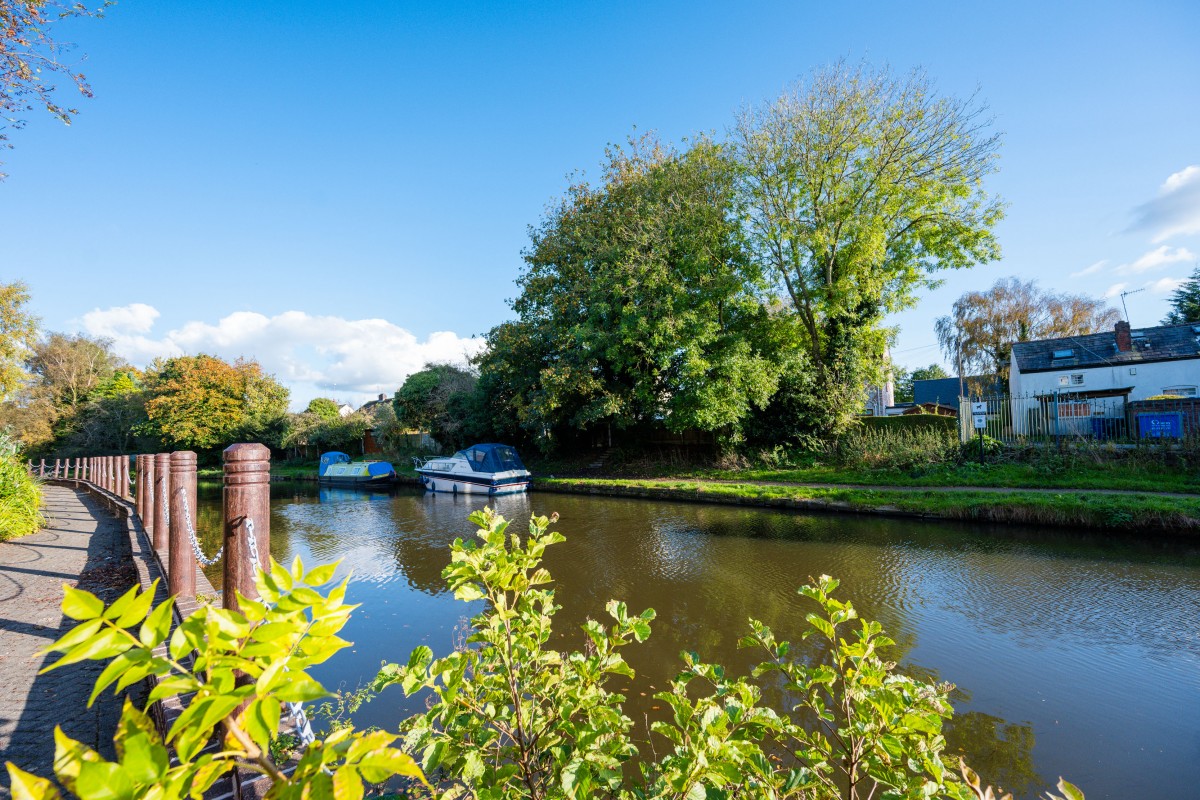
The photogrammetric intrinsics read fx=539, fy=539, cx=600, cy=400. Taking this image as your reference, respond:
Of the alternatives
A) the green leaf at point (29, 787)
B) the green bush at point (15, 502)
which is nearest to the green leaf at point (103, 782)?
the green leaf at point (29, 787)

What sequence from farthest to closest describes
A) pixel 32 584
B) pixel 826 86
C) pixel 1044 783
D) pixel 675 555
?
pixel 826 86 < pixel 675 555 < pixel 32 584 < pixel 1044 783

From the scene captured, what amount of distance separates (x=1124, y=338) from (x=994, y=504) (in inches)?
756

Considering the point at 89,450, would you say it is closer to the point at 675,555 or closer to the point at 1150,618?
the point at 675,555

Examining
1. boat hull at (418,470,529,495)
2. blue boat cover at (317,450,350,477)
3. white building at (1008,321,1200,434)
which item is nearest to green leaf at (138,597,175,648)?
boat hull at (418,470,529,495)

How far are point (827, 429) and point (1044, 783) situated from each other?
14.4 m

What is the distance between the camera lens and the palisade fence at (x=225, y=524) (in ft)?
6.50

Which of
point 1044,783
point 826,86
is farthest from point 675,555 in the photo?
point 826,86

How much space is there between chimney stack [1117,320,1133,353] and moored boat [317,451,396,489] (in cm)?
2917

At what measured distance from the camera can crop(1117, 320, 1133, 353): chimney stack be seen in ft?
69.5

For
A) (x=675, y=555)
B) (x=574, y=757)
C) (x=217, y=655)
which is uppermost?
(x=217, y=655)

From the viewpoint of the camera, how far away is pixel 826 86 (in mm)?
15383

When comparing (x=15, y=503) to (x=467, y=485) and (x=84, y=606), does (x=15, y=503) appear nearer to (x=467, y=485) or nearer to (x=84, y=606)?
(x=467, y=485)

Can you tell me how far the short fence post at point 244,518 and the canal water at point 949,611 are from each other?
1.73m

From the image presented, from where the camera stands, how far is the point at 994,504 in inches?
354
